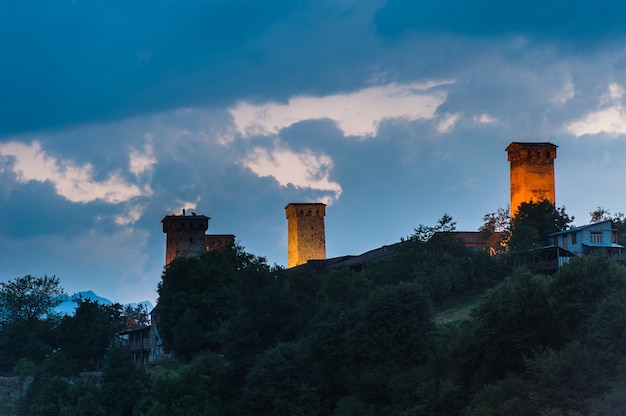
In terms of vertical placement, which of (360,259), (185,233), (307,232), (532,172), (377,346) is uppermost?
(532,172)

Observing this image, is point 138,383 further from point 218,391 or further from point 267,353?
point 267,353

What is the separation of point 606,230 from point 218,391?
27011mm

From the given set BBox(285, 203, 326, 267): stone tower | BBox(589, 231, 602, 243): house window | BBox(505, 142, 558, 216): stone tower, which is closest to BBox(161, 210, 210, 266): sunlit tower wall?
BBox(285, 203, 326, 267): stone tower

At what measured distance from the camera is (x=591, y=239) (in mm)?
59656

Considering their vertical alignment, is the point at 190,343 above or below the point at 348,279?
below

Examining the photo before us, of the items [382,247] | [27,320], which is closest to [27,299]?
[27,320]

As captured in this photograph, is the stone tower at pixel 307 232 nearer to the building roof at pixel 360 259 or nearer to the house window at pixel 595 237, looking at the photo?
the building roof at pixel 360 259

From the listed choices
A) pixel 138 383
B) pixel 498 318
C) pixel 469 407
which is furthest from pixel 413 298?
pixel 138 383

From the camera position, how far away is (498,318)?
3919cm

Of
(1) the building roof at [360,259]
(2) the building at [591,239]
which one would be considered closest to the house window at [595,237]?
(2) the building at [591,239]

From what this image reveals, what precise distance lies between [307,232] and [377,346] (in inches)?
2344

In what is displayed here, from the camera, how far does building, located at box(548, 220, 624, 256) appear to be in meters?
58.9

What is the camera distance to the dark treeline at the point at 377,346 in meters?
34.9

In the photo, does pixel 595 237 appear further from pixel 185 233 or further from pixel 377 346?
pixel 185 233
